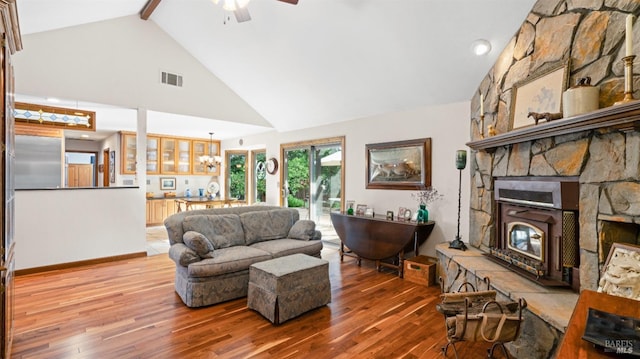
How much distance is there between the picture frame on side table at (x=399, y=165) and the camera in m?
4.11

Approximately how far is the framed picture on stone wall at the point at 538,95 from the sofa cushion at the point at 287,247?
2.50 m

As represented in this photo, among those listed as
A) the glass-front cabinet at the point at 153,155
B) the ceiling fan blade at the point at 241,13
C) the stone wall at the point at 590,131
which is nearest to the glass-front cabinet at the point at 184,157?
the glass-front cabinet at the point at 153,155

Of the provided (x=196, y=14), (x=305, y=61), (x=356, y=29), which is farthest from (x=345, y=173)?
(x=196, y=14)

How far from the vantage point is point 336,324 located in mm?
2637

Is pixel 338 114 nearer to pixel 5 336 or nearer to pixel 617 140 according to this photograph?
pixel 617 140

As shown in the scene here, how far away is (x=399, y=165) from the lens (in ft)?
14.4

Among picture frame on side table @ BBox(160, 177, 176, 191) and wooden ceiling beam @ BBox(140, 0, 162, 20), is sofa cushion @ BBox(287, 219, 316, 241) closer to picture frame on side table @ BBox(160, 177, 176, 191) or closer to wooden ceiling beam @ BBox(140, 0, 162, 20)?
wooden ceiling beam @ BBox(140, 0, 162, 20)

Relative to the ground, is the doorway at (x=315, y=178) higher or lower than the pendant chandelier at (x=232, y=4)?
lower

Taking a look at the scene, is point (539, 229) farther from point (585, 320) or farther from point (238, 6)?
point (238, 6)

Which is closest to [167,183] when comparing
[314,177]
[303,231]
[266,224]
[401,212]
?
[314,177]

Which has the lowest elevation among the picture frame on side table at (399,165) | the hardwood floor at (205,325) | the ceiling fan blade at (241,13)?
the hardwood floor at (205,325)

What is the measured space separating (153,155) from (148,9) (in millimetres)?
3975

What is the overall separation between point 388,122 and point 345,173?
1.15m

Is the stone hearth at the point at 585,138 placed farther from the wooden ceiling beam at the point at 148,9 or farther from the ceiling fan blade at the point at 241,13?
the wooden ceiling beam at the point at 148,9
